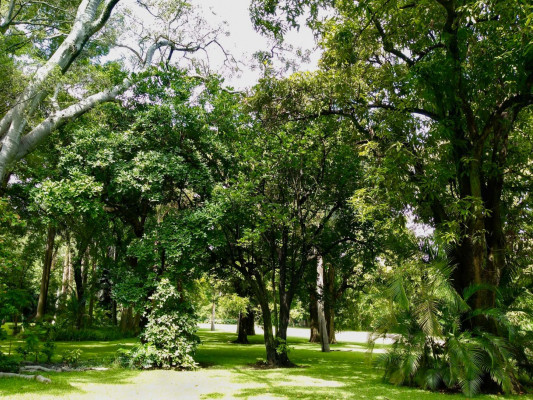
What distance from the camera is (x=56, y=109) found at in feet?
39.3

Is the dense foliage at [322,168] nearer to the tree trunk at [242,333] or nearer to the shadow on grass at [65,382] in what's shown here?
the shadow on grass at [65,382]

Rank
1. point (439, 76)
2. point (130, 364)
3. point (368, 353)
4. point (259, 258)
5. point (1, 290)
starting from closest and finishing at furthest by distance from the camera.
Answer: point (439, 76) < point (1, 290) < point (368, 353) < point (130, 364) < point (259, 258)

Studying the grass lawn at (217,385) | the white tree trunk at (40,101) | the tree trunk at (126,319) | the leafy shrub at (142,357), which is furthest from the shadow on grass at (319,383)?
the tree trunk at (126,319)

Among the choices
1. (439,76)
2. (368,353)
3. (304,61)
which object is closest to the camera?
(439,76)

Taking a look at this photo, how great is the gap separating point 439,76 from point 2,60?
11181 millimetres

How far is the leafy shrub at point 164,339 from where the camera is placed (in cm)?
1084

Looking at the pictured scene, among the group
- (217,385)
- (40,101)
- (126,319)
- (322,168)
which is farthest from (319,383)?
(126,319)

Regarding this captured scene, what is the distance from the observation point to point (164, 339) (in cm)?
1095

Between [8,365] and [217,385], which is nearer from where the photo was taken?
[217,385]

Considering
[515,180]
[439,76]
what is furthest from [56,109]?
[515,180]

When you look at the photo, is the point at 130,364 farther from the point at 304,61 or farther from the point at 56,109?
the point at 304,61

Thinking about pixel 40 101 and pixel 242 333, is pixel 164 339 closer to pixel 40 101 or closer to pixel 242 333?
pixel 40 101

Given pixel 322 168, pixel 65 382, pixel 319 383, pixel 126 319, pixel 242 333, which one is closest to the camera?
pixel 65 382

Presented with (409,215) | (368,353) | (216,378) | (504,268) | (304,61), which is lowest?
(216,378)
